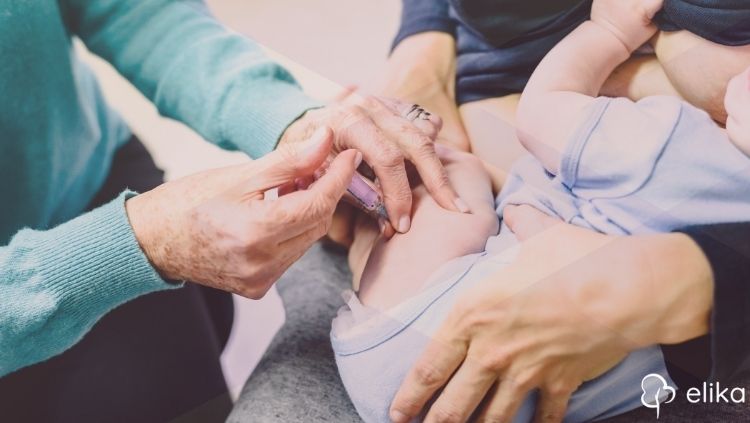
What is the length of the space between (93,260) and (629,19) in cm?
45

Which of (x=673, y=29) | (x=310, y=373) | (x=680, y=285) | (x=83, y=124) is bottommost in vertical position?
(x=310, y=373)

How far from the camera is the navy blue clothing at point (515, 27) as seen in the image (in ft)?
1.30

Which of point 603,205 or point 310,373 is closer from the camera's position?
point 603,205

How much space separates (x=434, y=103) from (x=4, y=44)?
0.41m

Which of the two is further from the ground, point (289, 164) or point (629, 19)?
point (629, 19)

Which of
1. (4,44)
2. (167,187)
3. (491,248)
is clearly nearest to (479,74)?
(491,248)

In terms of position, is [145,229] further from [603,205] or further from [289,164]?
[603,205]

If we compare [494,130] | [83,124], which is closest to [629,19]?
[494,130]

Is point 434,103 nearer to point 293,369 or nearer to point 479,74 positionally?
point 479,74

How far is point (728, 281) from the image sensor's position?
0.39 m

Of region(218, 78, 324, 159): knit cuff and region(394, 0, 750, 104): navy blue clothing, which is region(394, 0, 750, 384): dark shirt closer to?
region(394, 0, 750, 104): navy blue clothing

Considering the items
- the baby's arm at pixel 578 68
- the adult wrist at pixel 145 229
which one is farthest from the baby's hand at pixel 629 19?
the adult wrist at pixel 145 229

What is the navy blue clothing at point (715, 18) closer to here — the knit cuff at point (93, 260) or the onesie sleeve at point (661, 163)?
the onesie sleeve at point (661, 163)

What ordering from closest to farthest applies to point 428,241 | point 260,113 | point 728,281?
1. point 728,281
2. point 428,241
3. point 260,113
